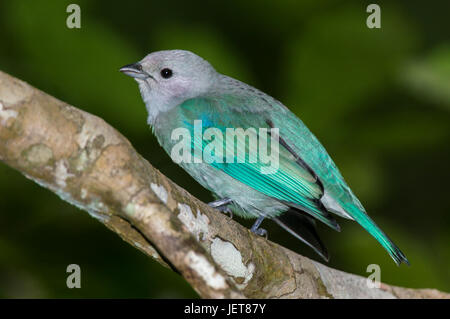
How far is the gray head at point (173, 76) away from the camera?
4.62 metres

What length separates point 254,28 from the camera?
5578 millimetres

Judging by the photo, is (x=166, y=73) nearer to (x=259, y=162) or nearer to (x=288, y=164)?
(x=259, y=162)

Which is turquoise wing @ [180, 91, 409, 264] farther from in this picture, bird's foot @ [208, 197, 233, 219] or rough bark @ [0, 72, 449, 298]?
rough bark @ [0, 72, 449, 298]

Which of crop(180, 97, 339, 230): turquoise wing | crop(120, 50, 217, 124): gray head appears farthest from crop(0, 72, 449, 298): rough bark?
crop(120, 50, 217, 124): gray head

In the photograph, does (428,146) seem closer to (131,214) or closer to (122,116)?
(122,116)

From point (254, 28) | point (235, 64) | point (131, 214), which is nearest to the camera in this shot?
point (131, 214)

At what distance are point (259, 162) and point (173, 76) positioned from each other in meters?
1.07

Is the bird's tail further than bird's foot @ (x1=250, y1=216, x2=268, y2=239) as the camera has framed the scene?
No

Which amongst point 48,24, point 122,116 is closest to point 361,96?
point 122,116

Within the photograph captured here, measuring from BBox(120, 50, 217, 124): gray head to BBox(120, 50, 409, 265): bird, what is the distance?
0.07 meters

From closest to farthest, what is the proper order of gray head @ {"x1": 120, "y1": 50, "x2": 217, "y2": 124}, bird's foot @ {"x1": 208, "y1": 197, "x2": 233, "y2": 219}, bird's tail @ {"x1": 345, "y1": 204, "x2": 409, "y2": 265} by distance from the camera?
bird's tail @ {"x1": 345, "y1": 204, "x2": 409, "y2": 265} → bird's foot @ {"x1": 208, "y1": 197, "x2": 233, "y2": 219} → gray head @ {"x1": 120, "y1": 50, "x2": 217, "y2": 124}

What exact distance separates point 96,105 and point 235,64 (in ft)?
3.24

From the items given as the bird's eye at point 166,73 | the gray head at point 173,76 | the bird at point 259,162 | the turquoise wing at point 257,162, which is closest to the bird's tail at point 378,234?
the bird at point 259,162

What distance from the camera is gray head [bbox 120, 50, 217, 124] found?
15.1 ft
